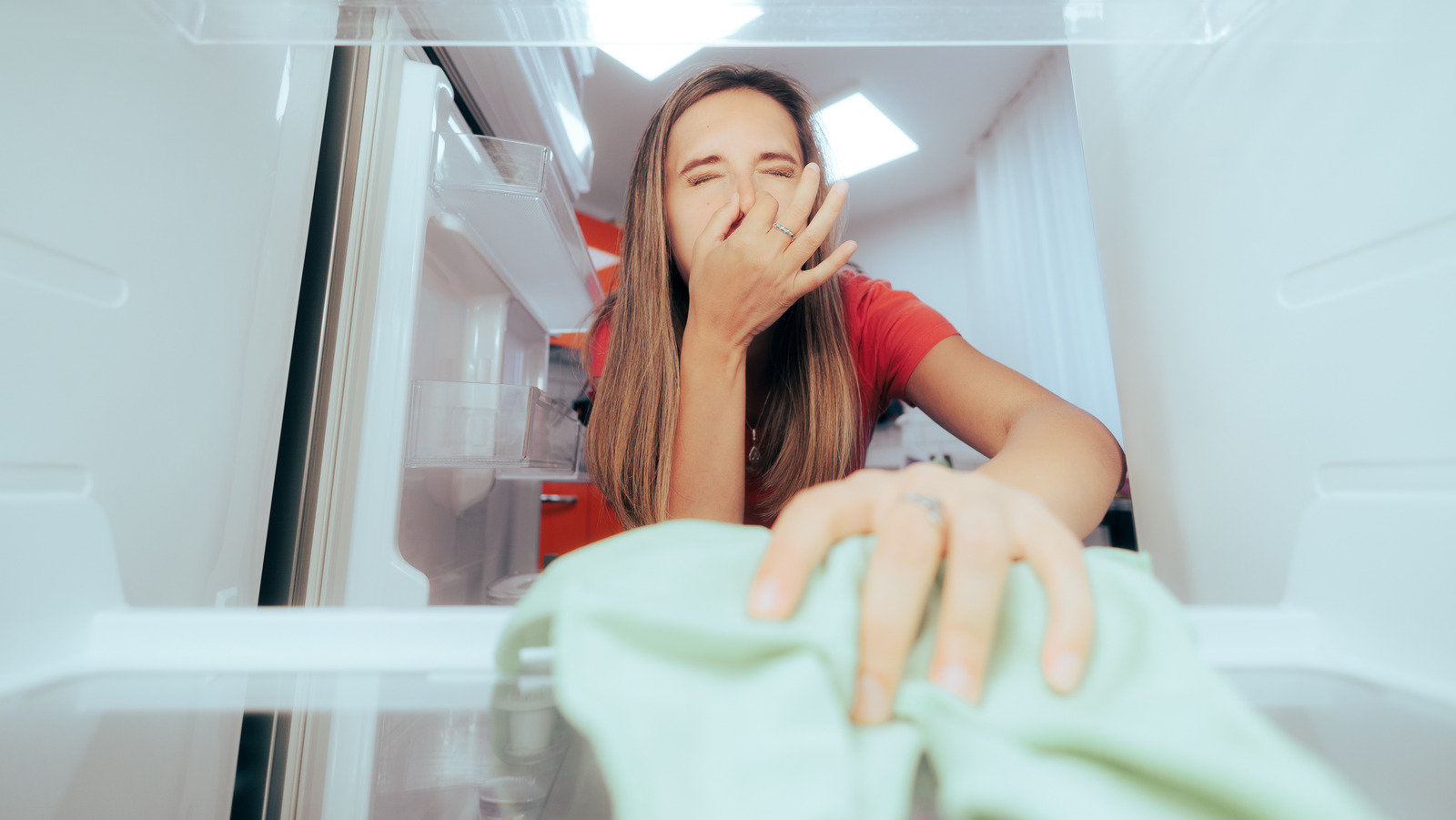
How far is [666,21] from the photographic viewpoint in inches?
18.9

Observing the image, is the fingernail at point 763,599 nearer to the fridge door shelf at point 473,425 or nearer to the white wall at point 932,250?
the fridge door shelf at point 473,425

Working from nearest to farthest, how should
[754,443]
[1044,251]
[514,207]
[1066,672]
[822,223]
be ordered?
[1066,672]
[822,223]
[514,207]
[754,443]
[1044,251]

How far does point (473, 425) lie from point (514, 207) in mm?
386

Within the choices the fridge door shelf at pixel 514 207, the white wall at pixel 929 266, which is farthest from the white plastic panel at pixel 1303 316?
the white wall at pixel 929 266

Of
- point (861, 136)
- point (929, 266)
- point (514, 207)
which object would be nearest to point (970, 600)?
point (514, 207)

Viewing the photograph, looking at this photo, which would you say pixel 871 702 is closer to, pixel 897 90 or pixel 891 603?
pixel 891 603

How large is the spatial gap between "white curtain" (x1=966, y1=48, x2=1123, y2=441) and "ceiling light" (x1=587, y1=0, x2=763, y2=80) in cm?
199

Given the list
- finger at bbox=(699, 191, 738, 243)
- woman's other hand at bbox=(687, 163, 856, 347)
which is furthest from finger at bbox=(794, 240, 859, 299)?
finger at bbox=(699, 191, 738, 243)

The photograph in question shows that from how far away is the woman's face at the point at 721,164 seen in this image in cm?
87

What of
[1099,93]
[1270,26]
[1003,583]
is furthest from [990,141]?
[1003,583]

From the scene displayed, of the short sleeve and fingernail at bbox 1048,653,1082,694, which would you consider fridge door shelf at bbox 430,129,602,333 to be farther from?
fingernail at bbox 1048,653,1082,694

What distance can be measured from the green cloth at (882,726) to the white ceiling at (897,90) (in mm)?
1893

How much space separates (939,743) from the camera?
194 millimetres

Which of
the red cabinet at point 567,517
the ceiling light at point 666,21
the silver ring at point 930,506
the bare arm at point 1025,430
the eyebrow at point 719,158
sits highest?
the eyebrow at point 719,158
